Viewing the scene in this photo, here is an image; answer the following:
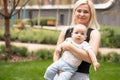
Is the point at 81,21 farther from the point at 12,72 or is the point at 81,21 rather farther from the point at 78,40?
the point at 12,72

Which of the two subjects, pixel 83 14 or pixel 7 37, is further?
pixel 7 37

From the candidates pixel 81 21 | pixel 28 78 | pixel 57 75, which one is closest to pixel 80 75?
pixel 57 75

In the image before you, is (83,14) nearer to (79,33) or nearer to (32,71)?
(79,33)

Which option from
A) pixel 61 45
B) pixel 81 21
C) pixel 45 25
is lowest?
pixel 45 25

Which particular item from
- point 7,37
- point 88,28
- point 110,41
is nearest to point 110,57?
point 7,37

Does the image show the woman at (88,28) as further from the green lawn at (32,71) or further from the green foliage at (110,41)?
the green foliage at (110,41)

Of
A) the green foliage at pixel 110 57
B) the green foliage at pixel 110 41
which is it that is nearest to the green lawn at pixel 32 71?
the green foliage at pixel 110 57

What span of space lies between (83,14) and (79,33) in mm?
252

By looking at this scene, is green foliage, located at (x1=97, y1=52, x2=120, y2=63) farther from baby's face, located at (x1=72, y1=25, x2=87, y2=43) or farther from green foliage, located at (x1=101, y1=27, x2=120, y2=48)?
baby's face, located at (x1=72, y1=25, x2=87, y2=43)

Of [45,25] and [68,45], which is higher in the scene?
[68,45]

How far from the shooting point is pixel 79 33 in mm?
3496

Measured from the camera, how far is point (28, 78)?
8.98 meters

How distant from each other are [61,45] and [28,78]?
5.51 m

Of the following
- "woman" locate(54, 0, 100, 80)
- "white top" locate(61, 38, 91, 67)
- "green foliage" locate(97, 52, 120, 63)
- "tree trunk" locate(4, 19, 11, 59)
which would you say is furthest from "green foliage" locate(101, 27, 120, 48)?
"white top" locate(61, 38, 91, 67)
